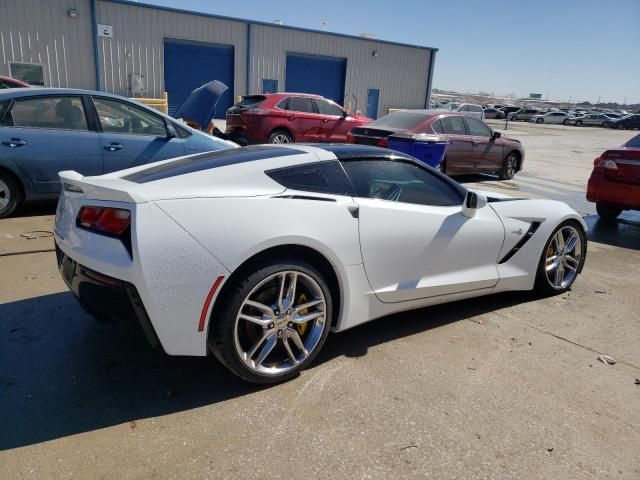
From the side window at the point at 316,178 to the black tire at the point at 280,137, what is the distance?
28.9 ft

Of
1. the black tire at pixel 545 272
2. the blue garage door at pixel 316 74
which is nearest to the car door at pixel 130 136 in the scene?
the black tire at pixel 545 272

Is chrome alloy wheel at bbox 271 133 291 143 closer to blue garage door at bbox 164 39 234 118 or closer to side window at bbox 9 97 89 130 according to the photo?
side window at bbox 9 97 89 130

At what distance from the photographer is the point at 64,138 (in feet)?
19.5

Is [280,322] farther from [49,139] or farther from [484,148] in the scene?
[484,148]

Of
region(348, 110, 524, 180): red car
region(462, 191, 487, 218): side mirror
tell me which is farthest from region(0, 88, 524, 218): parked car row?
region(462, 191, 487, 218): side mirror

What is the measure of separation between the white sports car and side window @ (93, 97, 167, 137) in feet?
11.2

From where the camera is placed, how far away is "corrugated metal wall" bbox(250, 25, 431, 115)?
842 inches

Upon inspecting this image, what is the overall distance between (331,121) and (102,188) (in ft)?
34.3

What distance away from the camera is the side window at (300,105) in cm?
1208

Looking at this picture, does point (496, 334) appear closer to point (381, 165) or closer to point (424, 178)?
point (424, 178)

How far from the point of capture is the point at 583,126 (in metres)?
51.0

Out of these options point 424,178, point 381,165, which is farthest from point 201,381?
point 424,178

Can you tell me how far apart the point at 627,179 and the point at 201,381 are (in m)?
6.67

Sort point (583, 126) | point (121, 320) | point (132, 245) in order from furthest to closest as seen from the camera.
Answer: point (583, 126)
point (121, 320)
point (132, 245)
